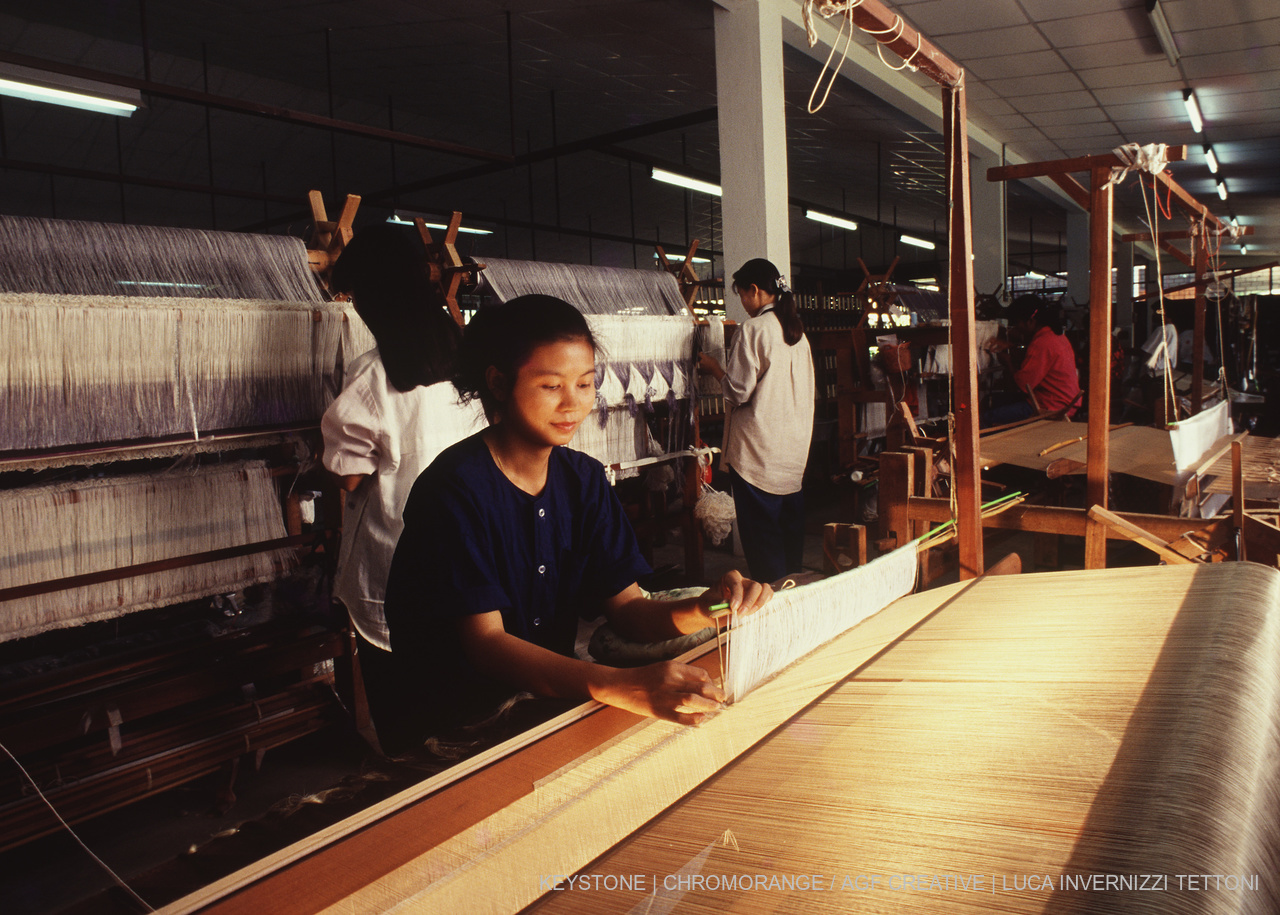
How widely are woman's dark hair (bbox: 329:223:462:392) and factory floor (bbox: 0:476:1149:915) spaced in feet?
3.53

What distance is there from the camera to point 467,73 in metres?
6.93

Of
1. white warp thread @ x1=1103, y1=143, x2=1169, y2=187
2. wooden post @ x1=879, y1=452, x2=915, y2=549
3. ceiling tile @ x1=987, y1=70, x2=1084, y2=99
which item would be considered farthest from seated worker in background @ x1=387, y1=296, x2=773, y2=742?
ceiling tile @ x1=987, y1=70, x2=1084, y2=99

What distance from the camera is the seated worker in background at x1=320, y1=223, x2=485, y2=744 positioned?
2.25 m

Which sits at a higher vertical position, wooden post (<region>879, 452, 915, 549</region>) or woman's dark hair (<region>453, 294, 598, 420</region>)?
woman's dark hair (<region>453, 294, 598, 420</region>)

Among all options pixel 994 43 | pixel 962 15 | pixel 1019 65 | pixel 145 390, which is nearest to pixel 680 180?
pixel 962 15

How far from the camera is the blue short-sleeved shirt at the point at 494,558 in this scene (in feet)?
→ 4.42

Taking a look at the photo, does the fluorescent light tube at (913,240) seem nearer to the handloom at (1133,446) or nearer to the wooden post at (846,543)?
the handloom at (1133,446)

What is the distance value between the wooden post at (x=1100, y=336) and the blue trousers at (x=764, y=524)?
1713mm

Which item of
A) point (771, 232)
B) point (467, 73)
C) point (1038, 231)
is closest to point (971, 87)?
point (771, 232)

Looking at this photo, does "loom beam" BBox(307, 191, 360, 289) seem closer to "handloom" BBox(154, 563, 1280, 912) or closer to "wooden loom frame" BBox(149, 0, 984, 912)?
"wooden loom frame" BBox(149, 0, 984, 912)

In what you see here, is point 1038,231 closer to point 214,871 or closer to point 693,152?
point 693,152

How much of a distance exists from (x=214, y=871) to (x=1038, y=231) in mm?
19002

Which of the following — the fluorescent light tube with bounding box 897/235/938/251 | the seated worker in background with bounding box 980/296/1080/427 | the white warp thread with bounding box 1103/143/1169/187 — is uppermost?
the fluorescent light tube with bounding box 897/235/938/251

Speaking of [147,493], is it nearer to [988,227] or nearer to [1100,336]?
[1100,336]
